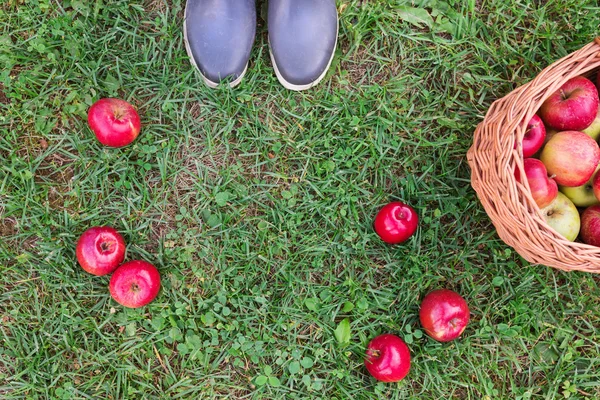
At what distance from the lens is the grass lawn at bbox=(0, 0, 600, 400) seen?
2.72m

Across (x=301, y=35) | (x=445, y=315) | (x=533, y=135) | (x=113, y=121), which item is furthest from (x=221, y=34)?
(x=445, y=315)

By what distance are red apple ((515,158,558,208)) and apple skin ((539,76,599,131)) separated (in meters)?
0.27

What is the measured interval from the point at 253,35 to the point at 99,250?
1334mm

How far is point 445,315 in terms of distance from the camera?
258 centimetres

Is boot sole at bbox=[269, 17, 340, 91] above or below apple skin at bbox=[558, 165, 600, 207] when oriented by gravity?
above

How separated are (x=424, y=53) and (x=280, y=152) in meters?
0.96

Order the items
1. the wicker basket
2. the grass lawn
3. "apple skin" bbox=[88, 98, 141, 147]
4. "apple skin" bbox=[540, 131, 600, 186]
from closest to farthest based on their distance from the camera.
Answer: the wicker basket, "apple skin" bbox=[540, 131, 600, 186], "apple skin" bbox=[88, 98, 141, 147], the grass lawn

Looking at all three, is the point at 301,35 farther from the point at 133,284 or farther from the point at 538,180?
the point at 133,284

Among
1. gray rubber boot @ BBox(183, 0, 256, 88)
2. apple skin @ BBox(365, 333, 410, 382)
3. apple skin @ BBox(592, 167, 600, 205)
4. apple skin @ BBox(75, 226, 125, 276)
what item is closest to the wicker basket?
apple skin @ BBox(592, 167, 600, 205)

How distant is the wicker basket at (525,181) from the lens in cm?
215

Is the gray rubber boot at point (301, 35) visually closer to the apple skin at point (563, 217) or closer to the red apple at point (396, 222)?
the red apple at point (396, 222)

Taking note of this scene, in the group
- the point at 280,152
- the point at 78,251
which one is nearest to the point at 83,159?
the point at 78,251

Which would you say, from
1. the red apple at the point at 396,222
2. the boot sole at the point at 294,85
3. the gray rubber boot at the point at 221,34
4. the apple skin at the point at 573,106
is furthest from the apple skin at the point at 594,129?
the gray rubber boot at the point at 221,34

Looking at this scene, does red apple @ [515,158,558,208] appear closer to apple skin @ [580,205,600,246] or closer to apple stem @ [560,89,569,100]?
apple skin @ [580,205,600,246]
